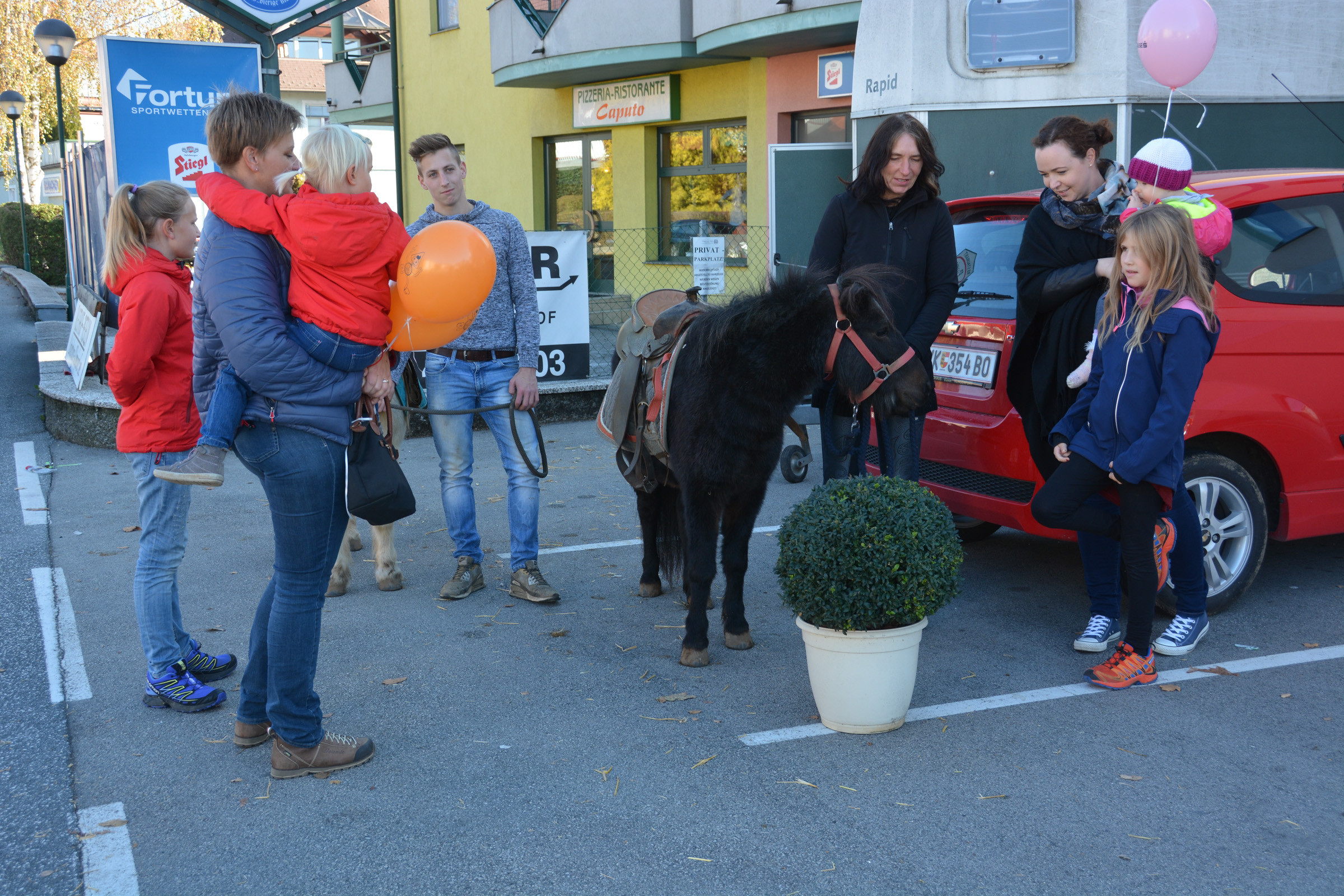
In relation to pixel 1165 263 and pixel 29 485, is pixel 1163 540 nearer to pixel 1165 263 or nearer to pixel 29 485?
pixel 1165 263

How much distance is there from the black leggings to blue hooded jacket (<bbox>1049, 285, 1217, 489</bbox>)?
0.07 m

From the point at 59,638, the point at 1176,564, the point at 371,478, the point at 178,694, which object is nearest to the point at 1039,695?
the point at 1176,564

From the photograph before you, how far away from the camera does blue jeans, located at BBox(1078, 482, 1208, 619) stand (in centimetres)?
409

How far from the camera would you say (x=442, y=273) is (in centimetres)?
311

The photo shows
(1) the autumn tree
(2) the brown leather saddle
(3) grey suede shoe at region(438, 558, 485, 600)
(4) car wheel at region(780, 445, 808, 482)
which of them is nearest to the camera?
(2) the brown leather saddle

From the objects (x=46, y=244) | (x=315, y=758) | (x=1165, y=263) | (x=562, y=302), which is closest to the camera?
(x=315, y=758)

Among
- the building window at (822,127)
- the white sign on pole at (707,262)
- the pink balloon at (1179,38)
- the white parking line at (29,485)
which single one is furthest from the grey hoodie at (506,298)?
the building window at (822,127)

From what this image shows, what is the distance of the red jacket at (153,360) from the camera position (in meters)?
3.69

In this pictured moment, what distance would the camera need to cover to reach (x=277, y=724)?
3.29 meters

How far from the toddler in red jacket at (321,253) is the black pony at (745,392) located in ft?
4.57

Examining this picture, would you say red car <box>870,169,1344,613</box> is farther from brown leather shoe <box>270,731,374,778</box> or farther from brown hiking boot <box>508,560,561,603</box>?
brown leather shoe <box>270,731,374,778</box>

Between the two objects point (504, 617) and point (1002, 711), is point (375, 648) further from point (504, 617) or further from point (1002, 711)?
point (1002, 711)

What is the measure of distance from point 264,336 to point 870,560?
196 centimetres

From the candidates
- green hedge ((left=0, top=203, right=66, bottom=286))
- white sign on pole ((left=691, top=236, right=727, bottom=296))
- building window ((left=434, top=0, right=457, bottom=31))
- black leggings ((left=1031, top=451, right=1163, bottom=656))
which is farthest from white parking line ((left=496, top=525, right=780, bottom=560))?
green hedge ((left=0, top=203, right=66, bottom=286))
